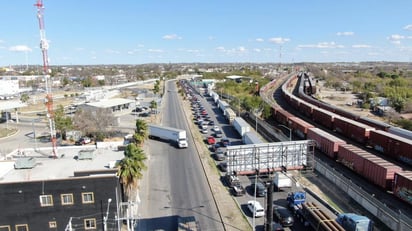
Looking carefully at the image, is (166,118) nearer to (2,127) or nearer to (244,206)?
(2,127)

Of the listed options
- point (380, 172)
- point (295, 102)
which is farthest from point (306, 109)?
point (380, 172)

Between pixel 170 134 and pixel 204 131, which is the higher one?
pixel 170 134

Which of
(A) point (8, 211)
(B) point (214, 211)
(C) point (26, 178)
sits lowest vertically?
(B) point (214, 211)

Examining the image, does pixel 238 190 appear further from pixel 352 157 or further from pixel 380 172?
pixel 352 157

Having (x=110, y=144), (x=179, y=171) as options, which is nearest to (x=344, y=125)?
(x=179, y=171)

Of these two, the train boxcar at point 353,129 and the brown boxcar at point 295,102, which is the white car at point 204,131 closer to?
the train boxcar at point 353,129

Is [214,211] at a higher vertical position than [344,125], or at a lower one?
lower

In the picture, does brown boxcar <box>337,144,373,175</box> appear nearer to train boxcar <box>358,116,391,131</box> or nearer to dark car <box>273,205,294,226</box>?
dark car <box>273,205,294,226</box>
